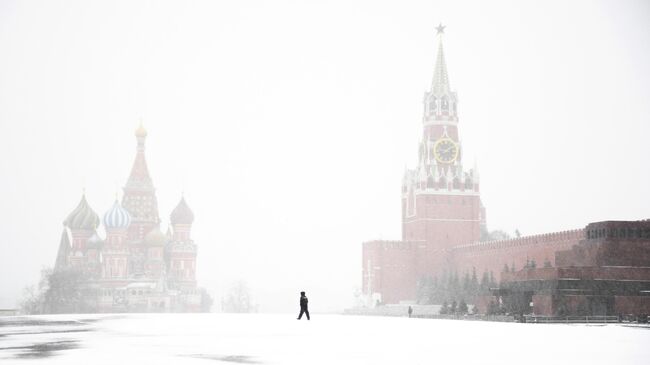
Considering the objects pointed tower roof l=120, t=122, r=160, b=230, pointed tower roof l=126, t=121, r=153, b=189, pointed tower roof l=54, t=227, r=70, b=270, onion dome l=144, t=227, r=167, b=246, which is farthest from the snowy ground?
pointed tower roof l=126, t=121, r=153, b=189

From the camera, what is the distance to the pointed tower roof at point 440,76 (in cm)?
10512

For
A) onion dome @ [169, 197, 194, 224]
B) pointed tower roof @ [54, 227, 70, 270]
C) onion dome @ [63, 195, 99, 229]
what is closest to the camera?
onion dome @ [63, 195, 99, 229]

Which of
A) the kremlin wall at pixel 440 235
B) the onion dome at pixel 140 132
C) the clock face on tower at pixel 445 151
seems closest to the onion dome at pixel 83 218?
the onion dome at pixel 140 132

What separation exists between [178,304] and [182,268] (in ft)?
20.9

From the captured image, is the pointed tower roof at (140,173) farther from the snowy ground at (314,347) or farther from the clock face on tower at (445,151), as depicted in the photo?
the snowy ground at (314,347)

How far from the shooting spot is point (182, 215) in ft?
374

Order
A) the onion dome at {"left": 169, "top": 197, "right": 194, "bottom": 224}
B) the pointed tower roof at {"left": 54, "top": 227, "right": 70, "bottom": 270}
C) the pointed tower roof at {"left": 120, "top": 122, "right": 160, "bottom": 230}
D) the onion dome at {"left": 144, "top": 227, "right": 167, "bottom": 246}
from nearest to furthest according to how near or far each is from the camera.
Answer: the onion dome at {"left": 144, "top": 227, "right": 167, "bottom": 246}, the onion dome at {"left": 169, "top": 197, "right": 194, "bottom": 224}, the pointed tower roof at {"left": 54, "top": 227, "right": 70, "bottom": 270}, the pointed tower roof at {"left": 120, "top": 122, "right": 160, "bottom": 230}

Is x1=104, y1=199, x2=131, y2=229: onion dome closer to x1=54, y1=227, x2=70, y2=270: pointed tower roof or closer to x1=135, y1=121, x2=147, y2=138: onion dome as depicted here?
x1=54, y1=227, x2=70, y2=270: pointed tower roof

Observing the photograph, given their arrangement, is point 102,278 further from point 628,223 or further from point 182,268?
point 628,223

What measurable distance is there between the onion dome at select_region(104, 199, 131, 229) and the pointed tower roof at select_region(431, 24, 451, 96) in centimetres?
3895

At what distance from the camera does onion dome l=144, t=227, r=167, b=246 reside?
11062 cm

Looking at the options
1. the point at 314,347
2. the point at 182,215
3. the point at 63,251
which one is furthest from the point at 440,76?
the point at 314,347

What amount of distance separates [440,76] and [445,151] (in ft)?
29.3

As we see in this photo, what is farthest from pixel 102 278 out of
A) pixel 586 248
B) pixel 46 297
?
pixel 586 248
